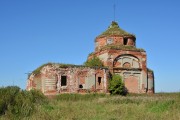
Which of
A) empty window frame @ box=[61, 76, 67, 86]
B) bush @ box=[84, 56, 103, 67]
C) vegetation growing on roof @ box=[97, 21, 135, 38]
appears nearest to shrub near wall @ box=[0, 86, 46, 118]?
empty window frame @ box=[61, 76, 67, 86]

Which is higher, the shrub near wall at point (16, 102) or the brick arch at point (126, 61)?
the brick arch at point (126, 61)

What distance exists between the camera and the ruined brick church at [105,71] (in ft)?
101

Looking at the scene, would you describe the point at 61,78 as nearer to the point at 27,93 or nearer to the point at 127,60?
the point at 127,60

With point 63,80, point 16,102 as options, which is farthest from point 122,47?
point 16,102

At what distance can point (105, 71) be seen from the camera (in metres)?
32.6

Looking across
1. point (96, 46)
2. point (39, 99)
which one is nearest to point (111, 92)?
point (96, 46)

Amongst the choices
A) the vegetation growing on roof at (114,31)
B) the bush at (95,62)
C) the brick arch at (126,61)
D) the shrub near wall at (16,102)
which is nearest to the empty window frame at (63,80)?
the bush at (95,62)

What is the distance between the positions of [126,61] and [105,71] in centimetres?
328

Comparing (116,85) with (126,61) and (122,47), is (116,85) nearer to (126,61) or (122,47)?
(126,61)

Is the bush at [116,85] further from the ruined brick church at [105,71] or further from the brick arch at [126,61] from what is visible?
the brick arch at [126,61]

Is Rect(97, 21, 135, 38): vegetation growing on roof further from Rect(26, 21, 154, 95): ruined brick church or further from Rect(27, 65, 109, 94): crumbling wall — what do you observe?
Rect(27, 65, 109, 94): crumbling wall

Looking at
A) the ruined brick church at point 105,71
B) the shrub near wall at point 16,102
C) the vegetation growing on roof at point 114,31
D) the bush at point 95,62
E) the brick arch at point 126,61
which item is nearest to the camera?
the shrub near wall at point 16,102

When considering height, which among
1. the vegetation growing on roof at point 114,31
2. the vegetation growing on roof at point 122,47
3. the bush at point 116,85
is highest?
the vegetation growing on roof at point 114,31

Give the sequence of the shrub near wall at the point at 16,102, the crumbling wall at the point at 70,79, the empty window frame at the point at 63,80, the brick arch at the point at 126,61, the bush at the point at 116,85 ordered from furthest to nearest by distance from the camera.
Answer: the brick arch at the point at 126,61, the bush at the point at 116,85, the empty window frame at the point at 63,80, the crumbling wall at the point at 70,79, the shrub near wall at the point at 16,102
